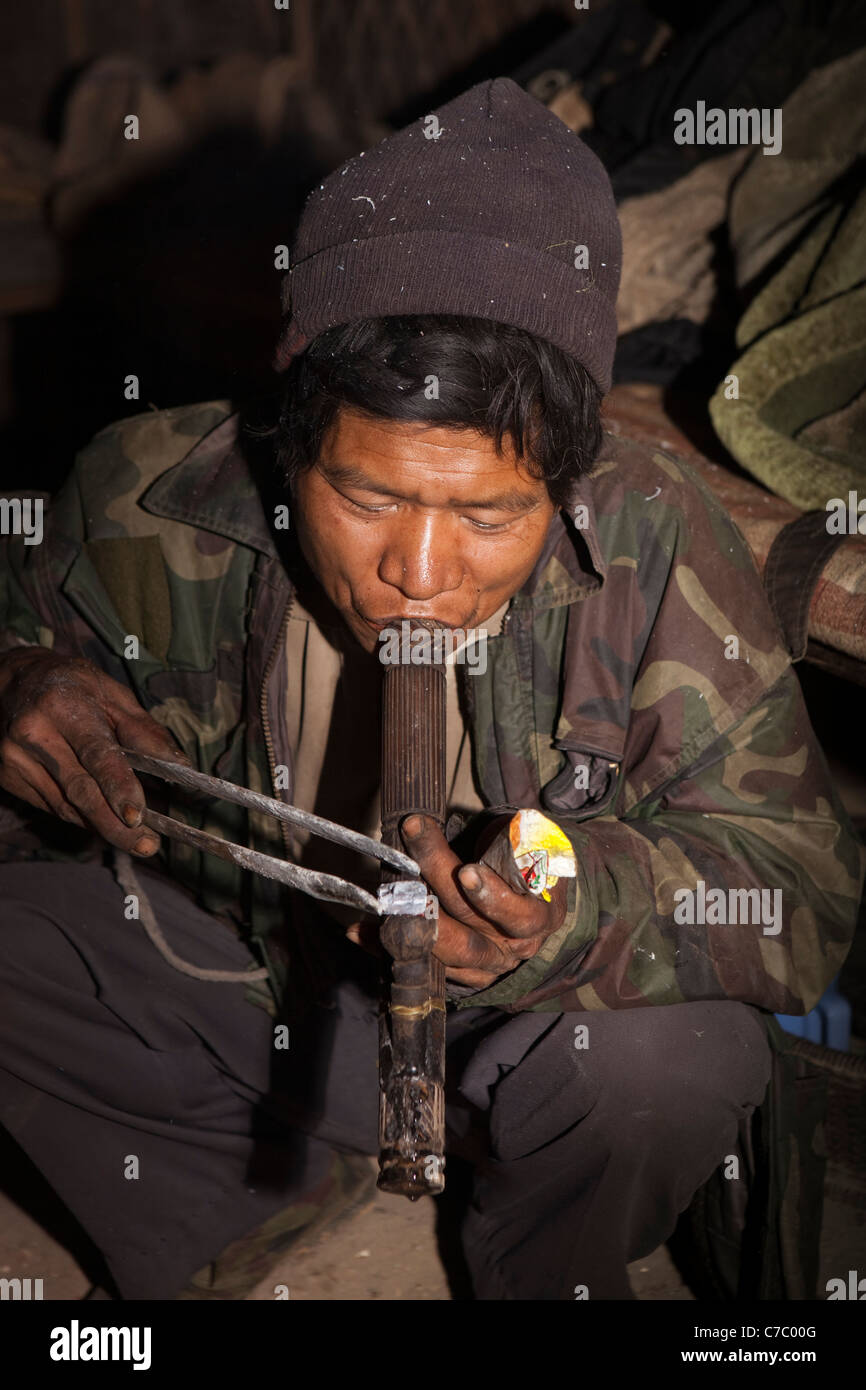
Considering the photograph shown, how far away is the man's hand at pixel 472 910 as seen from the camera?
147 cm

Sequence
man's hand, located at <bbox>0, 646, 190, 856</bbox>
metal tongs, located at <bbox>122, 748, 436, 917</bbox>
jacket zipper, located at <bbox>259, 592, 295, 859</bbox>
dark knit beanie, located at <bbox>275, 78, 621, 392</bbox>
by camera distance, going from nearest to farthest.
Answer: metal tongs, located at <bbox>122, 748, 436, 917</bbox> < dark knit beanie, located at <bbox>275, 78, 621, 392</bbox> < man's hand, located at <bbox>0, 646, 190, 856</bbox> < jacket zipper, located at <bbox>259, 592, 295, 859</bbox>

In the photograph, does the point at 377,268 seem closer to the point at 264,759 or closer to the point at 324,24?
the point at 264,759

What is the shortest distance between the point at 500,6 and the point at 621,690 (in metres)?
4.44

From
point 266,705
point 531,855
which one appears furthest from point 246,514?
point 531,855

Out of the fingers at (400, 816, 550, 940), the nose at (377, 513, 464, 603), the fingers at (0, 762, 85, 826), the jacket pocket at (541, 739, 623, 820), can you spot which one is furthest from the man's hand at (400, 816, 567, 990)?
the fingers at (0, 762, 85, 826)

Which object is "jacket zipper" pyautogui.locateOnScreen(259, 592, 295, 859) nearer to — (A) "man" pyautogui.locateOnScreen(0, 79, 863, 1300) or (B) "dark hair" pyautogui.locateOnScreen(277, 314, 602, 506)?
(A) "man" pyautogui.locateOnScreen(0, 79, 863, 1300)

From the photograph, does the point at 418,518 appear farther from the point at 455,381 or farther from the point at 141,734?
the point at 141,734

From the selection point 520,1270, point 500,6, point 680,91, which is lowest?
point 520,1270

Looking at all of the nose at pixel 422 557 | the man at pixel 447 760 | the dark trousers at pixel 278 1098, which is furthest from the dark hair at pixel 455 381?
the dark trousers at pixel 278 1098

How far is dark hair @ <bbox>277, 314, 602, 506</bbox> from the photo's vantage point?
1627 mm

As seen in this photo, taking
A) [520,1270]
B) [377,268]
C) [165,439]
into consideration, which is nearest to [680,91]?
[165,439]

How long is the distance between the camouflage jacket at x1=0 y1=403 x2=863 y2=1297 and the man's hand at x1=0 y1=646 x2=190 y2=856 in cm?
23

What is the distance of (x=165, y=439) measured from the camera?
228cm

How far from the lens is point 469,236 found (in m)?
1.62
